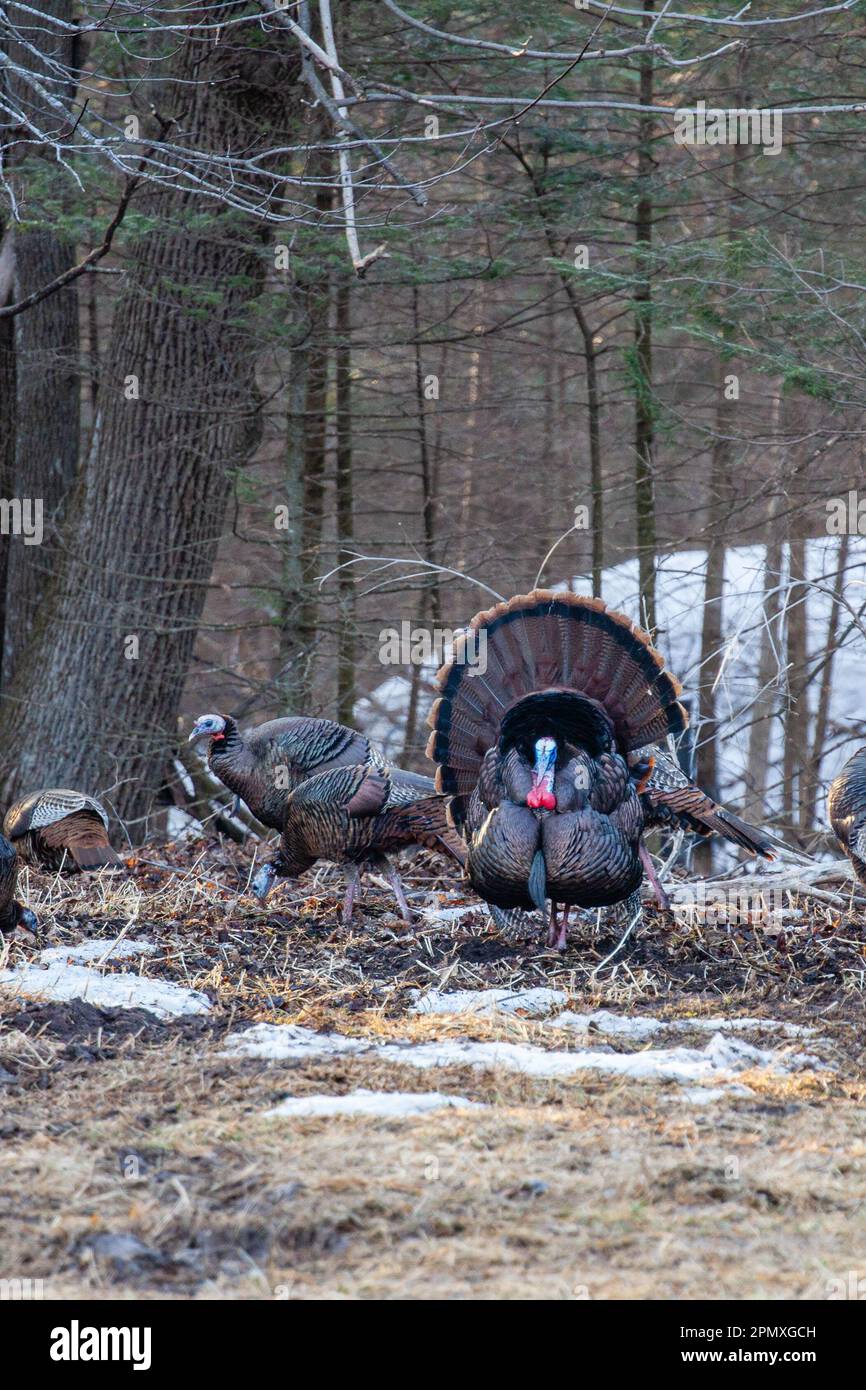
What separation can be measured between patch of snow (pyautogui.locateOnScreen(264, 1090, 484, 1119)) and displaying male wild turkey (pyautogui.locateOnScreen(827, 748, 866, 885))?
8.89ft

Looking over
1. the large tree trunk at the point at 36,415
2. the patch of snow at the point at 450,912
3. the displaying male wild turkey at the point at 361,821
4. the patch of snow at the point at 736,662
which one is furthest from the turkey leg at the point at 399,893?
the large tree trunk at the point at 36,415

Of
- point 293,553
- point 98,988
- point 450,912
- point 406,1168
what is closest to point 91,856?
point 450,912

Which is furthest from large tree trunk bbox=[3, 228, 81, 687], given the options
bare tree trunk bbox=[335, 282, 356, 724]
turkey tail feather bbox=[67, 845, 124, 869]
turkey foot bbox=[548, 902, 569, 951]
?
turkey foot bbox=[548, 902, 569, 951]

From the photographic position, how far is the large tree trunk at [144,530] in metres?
9.87

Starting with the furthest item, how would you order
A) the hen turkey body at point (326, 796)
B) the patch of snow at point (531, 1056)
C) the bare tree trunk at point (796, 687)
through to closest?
1. the bare tree trunk at point (796, 687)
2. the hen turkey body at point (326, 796)
3. the patch of snow at point (531, 1056)

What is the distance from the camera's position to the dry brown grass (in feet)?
9.51

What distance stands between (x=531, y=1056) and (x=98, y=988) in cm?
177

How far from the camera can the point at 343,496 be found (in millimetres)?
11680

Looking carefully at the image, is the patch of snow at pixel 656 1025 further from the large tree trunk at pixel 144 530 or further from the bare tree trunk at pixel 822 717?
the large tree trunk at pixel 144 530

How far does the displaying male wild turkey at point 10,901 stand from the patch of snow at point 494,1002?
1.67m

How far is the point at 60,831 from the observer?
24.4 feet

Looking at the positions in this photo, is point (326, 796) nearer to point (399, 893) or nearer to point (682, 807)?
point (399, 893)

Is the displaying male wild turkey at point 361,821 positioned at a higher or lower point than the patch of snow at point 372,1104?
higher
